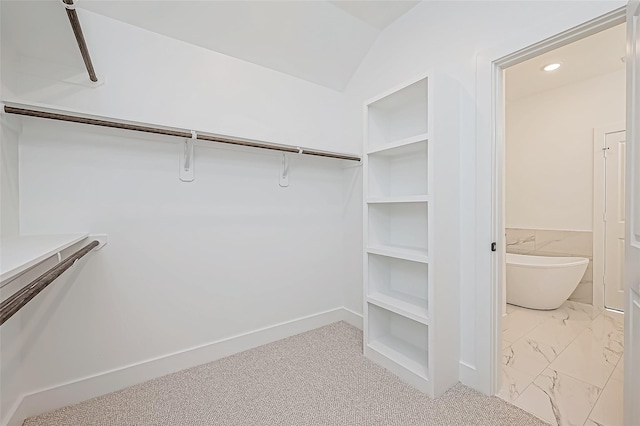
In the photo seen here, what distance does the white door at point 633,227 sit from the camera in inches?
39.1

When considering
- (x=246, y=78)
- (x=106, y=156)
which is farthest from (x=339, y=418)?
(x=246, y=78)

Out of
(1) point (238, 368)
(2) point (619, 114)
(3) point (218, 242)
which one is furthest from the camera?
(2) point (619, 114)

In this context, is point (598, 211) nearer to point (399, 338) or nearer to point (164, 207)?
point (399, 338)

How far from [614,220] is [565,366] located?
6.42 ft

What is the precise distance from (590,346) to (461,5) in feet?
8.50

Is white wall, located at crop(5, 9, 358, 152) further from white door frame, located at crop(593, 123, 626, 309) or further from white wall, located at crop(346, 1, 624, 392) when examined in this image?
white door frame, located at crop(593, 123, 626, 309)

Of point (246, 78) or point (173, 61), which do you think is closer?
point (173, 61)

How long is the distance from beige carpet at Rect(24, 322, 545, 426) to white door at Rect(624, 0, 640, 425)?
1.64ft

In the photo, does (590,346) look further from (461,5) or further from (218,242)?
(218,242)

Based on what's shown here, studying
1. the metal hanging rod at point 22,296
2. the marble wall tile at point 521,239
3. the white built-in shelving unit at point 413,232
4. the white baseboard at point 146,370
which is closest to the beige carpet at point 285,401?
the white baseboard at point 146,370

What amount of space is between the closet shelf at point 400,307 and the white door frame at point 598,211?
2610mm

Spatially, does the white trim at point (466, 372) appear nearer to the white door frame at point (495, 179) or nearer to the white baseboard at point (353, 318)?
the white door frame at point (495, 179)

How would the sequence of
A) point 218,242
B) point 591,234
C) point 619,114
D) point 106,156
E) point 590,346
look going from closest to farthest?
point 106,156, point 218,242, point 590,346, point 619,114, point 591,234

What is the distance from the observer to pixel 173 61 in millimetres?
1775
